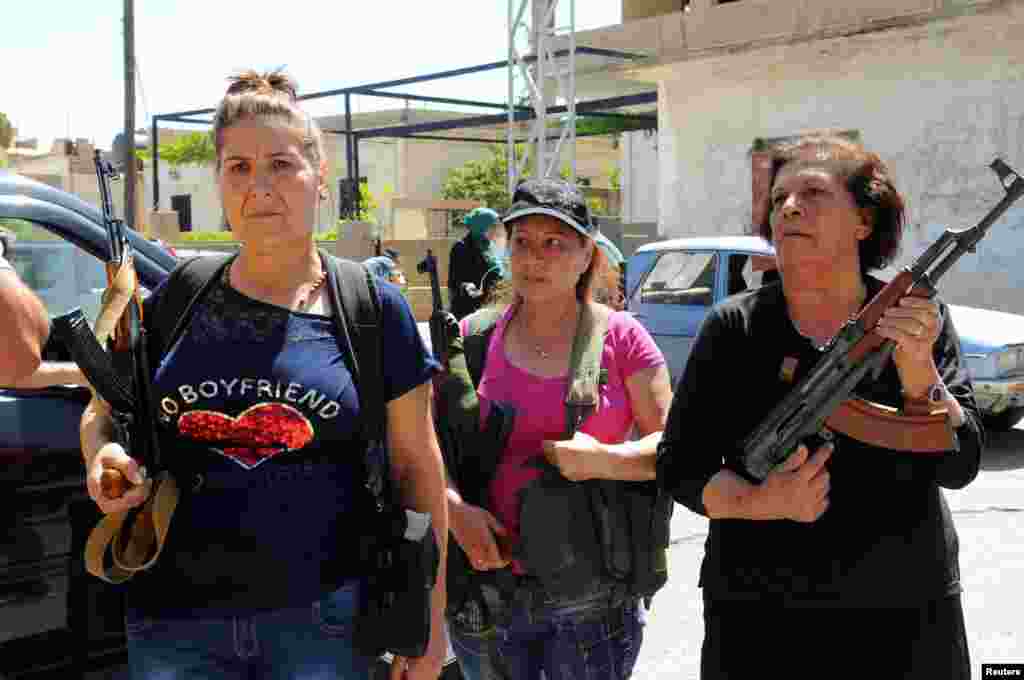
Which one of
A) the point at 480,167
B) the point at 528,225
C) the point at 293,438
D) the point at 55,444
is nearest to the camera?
the point at 293,438

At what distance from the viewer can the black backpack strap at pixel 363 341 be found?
196cm

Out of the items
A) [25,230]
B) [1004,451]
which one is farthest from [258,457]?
[1004,451]

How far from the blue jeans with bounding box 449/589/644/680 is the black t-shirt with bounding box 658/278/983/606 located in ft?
1.14

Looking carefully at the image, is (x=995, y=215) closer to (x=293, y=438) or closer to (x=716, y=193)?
(x=293, y=438)

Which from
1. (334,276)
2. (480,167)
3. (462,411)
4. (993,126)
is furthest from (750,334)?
(480,167)

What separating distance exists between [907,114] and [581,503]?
13.3 m

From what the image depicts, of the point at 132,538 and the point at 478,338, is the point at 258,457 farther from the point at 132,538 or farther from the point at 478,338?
the point at 478,338

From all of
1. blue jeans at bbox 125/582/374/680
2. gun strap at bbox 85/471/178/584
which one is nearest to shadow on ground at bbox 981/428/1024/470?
blue jeans at bbox 125/582/374/680

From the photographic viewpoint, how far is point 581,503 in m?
2.39

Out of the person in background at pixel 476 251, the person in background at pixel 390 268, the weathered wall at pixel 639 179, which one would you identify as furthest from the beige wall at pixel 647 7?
the person in background at pixel 476 251

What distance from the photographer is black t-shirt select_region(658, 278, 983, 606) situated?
6.56 ft

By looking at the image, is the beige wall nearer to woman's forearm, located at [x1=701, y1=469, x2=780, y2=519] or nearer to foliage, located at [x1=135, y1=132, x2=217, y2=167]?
foliage, located at [x1=135, y1=132, x2=217, y2=167]

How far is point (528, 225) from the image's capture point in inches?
102

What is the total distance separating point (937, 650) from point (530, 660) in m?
0.87
